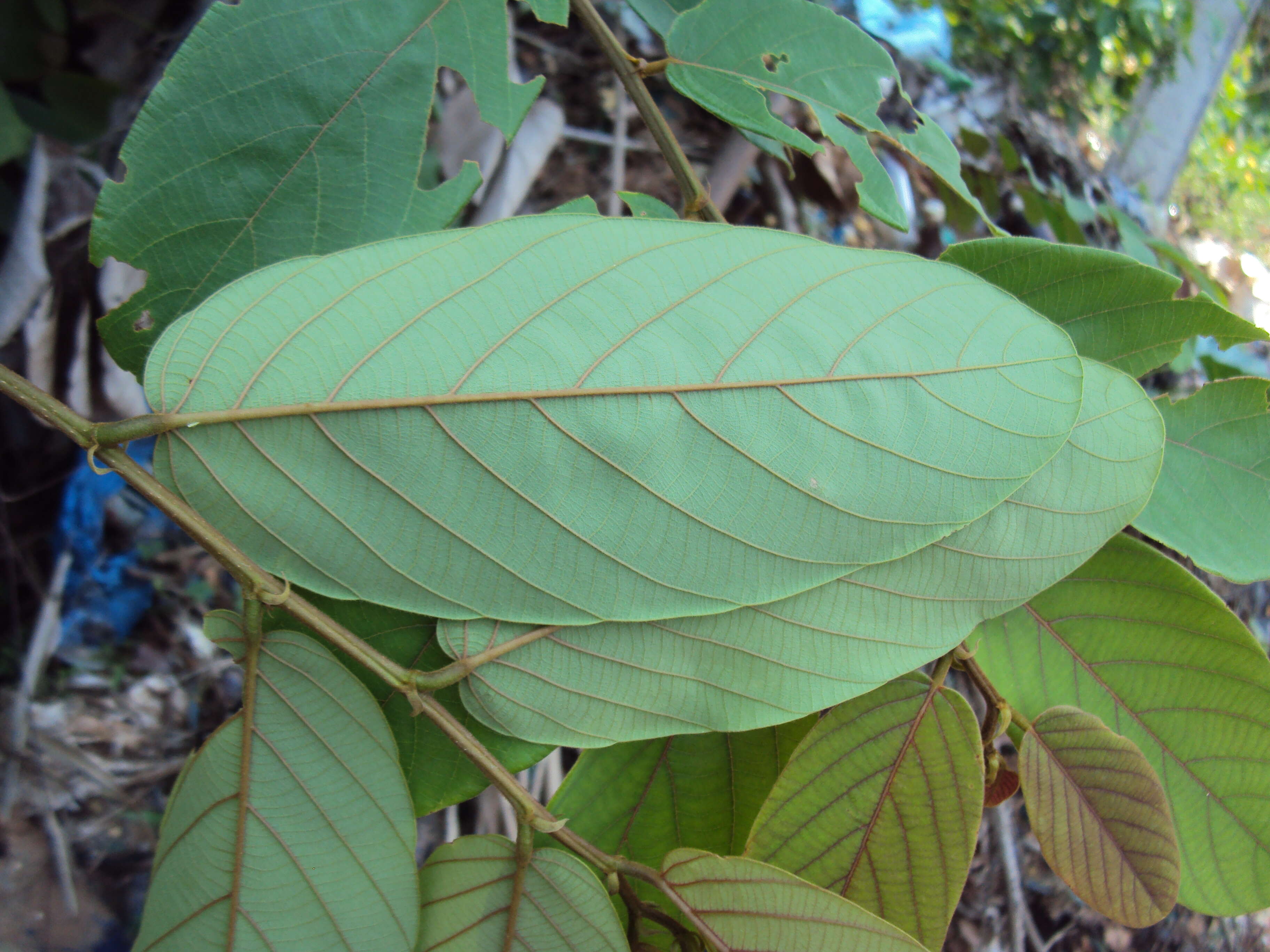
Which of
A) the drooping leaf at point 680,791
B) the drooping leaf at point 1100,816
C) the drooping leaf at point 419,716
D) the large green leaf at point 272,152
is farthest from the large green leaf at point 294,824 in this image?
the drooping leaf at point 1100,816

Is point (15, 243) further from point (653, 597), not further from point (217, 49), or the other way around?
point (653, 597)

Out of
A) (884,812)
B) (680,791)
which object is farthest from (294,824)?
(884,812)

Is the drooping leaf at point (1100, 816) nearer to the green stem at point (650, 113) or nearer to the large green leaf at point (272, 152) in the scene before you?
the green stem at point (650, 113)

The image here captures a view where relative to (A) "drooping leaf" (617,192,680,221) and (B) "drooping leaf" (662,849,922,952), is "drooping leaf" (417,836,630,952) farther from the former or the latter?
(A) "drooping leaf" (617,192,680,221)

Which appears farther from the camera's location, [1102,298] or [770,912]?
[1102,298]

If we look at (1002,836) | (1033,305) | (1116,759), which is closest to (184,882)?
(1116,759)

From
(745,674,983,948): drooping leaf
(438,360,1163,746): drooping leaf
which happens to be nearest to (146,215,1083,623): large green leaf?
(438,360,1163,746): drooping leaf

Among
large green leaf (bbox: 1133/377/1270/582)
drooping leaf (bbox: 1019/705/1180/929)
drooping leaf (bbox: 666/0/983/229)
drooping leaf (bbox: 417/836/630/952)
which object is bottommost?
drooping leaf (bbox: 417/836/630/952)

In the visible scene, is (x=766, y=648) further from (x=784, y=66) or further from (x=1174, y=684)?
(x=784, y=66)
